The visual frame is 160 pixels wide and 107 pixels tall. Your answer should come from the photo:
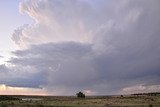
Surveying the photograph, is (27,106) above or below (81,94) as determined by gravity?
below

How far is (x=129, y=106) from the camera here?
110625 millimetres

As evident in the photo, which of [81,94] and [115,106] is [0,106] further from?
[81,94]

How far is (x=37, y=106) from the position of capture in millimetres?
110000

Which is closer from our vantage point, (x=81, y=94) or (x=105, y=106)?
(x=105, y=106)

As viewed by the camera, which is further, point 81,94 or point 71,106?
point 81,94

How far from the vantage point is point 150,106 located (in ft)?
356

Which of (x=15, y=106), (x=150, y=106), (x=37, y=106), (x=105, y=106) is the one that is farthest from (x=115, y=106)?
(x=15, y=106)

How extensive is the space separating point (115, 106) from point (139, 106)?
23.6 feet

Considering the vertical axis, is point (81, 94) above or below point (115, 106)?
above

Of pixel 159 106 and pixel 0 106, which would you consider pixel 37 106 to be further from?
pixel 159 106

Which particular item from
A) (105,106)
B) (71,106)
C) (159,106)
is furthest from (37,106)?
(159,106)

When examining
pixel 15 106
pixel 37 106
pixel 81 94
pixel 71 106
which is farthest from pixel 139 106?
pixel 81 94

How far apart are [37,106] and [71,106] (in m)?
10.1

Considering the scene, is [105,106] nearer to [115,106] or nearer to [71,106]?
[115,106]
